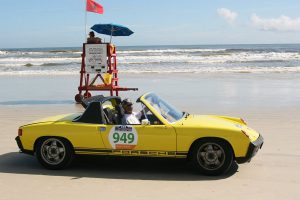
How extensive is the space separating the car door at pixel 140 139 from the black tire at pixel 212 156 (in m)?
0.35

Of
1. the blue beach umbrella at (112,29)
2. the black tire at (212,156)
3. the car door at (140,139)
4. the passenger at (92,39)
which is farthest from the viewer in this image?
the blue beach umbrella at (112,29)

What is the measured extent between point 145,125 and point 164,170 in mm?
794

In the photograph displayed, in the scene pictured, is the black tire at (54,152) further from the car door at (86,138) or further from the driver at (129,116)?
the driver at (129,116)

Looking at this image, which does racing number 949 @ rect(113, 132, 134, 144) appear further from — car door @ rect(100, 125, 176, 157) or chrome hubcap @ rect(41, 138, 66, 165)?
chrome hubcap @ rect(41, 138, 66, 165)

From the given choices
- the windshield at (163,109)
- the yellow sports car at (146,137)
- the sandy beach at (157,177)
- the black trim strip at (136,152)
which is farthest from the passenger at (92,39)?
the black trim strip at (136,152)

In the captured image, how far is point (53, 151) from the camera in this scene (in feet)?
23.6

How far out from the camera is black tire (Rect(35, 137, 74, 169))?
7141 mm

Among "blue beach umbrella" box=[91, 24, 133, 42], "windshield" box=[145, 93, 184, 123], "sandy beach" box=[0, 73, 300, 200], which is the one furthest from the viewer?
"blue beach umbrella" box=[91, 24, 133, 42]

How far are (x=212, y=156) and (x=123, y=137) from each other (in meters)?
1.29

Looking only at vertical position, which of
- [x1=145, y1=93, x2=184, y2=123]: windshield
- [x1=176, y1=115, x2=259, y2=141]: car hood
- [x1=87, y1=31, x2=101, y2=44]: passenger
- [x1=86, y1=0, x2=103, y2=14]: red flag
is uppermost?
[x1=86, y1=0, x2=103, y2=14]: red flag

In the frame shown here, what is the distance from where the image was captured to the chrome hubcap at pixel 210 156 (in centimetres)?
672

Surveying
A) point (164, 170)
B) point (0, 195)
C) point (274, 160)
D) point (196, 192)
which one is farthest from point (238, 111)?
point (0, 195)

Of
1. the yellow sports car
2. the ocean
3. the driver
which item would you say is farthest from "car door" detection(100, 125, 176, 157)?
the ocean

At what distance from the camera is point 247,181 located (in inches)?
257
